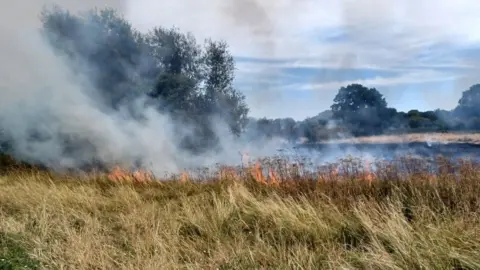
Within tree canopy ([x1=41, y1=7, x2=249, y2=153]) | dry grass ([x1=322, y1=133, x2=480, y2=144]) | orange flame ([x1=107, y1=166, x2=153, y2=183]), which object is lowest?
orange flame ([x1=107, y1=166, x2=153, y2=183])

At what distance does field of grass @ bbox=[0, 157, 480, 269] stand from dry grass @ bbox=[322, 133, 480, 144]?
8.39 meters

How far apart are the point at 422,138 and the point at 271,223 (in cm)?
1310

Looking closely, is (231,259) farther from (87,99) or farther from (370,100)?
(370,100)

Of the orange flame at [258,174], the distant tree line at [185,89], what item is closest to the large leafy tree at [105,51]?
the distant tree line at [185,89]

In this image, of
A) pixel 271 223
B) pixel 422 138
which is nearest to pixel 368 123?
pixel 422 138

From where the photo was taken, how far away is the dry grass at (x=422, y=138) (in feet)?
50.7

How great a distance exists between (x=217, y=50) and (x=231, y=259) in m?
18.2

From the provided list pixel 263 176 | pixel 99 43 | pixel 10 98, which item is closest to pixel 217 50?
pixel 99 43

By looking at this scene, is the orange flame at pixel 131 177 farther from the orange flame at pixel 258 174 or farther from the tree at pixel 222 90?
the tree at pixel 222 90

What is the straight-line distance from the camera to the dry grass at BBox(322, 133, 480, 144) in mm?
15459

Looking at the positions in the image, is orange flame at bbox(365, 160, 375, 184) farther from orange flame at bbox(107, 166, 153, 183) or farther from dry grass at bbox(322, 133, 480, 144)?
dry grass at bbox(322, 133, 480, 144)

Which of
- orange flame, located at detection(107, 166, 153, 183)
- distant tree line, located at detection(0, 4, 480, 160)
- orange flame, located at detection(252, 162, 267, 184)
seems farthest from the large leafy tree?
orange flame, located at detection(252, 162, 267, 184)

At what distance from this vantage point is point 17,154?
16484 millimetres

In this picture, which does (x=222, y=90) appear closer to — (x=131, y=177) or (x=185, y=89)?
(x=185, y=89)
